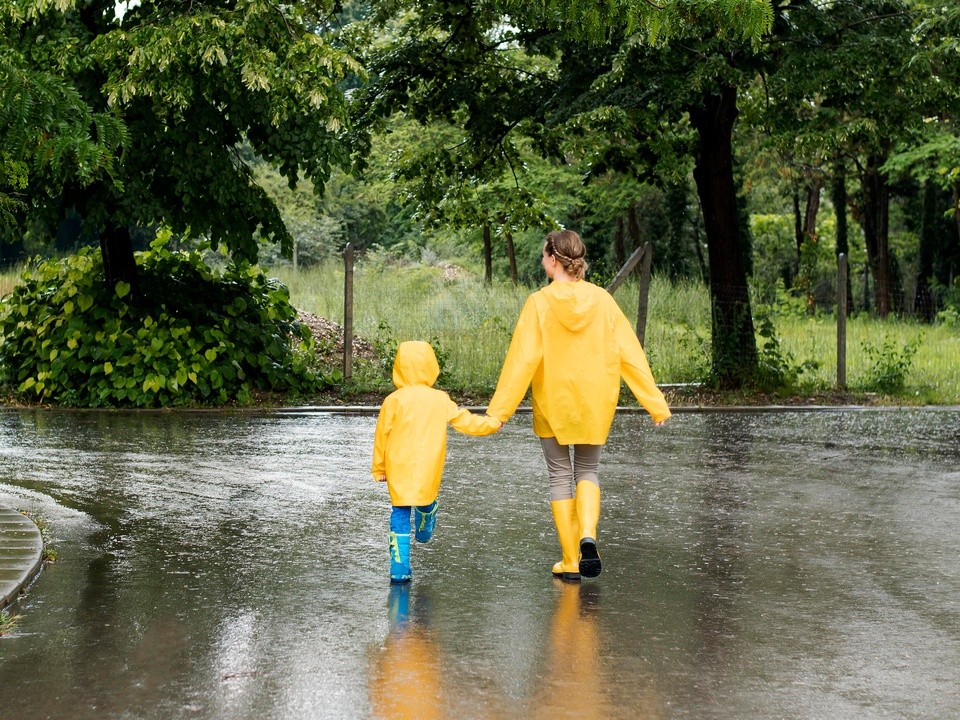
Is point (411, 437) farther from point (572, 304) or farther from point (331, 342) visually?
point (331, 342)

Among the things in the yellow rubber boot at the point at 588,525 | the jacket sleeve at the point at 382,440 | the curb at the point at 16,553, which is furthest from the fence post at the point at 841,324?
the curb at the point at 16,553

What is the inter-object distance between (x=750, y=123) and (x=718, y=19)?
29.3 feet

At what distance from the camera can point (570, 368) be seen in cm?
722

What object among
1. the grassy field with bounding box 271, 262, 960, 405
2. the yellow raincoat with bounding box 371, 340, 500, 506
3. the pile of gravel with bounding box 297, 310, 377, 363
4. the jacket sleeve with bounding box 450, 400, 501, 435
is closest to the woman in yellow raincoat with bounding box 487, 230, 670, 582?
the jacket sleeve with bounding box 450, 400, 501, 435

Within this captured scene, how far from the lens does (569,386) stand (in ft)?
23.7

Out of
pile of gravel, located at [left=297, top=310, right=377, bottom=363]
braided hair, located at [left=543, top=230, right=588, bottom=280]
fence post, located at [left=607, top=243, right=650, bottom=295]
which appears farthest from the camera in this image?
pile of gravel, located at [left=297, top=310, right=377, bottom=363]

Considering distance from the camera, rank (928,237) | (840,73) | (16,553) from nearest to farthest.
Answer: (16,553) → (840,73) → (928,237)

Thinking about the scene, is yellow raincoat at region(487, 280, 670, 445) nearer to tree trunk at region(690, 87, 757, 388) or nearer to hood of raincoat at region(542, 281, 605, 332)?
hood of raincoat at region(542, 281, 605, 332)

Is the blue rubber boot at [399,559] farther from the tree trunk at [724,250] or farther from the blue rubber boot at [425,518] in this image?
the tree trunk at [724,250]

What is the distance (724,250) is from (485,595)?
13187mm

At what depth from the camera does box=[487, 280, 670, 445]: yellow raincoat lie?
7.18 metres

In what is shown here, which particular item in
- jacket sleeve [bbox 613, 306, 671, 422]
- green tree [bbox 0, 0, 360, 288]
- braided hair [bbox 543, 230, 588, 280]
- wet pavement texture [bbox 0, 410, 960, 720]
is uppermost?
green tree [bbox 0, 0, 360, 288]

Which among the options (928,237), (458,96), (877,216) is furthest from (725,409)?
(928,237)

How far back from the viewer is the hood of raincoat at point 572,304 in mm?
7172
